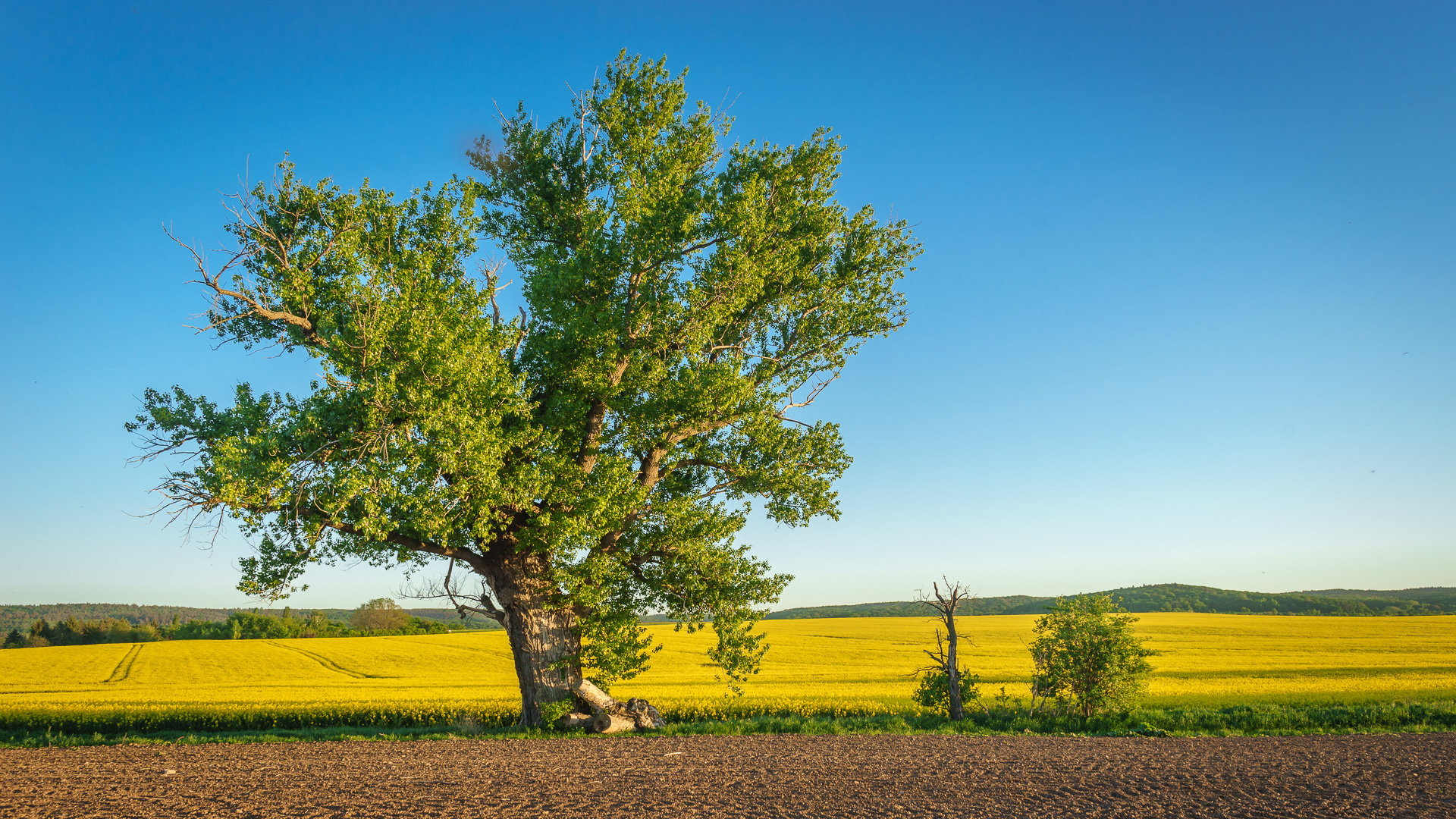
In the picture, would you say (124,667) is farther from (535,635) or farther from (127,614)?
(127,614)

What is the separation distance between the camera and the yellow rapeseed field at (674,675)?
22.2m

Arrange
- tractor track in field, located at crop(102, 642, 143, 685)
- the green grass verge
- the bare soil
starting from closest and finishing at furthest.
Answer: the bare soil < the green grass verge < tractor track in field, located at crop(102, 642, 143, 685)

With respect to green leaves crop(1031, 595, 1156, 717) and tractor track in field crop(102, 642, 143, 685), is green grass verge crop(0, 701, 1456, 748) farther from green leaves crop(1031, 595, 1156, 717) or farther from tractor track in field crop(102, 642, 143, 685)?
tractor track in field crop(102, 642, 143, 685)

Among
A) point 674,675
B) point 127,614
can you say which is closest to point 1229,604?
point 674,675

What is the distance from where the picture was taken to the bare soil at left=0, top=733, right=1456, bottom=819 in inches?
327

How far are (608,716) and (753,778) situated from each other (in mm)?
7103

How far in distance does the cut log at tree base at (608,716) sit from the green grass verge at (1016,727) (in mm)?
425

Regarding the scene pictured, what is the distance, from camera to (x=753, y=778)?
10055mm

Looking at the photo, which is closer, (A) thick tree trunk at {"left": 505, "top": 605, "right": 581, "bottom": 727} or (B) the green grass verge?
(B) the green grass verge

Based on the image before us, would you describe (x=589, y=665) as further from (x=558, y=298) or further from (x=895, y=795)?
(x=895, y=795)

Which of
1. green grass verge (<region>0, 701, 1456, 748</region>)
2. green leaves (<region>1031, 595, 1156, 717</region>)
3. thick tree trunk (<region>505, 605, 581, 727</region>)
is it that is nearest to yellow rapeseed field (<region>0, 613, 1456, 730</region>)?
thick tree trunk (<region>505, 605, 581, 727</region>)

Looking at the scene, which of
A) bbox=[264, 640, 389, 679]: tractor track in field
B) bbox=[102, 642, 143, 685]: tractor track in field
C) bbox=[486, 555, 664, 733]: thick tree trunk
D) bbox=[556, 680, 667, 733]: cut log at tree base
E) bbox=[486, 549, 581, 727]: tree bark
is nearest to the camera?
bbox=[556, 680, 667, 733]: cut log at tree base

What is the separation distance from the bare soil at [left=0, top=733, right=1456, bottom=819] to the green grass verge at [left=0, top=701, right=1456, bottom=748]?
52.2 inches

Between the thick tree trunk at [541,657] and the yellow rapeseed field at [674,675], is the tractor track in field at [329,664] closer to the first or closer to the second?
the yellow rapeseed field at [674,675]
